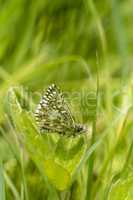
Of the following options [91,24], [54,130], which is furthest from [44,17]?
[54,130]

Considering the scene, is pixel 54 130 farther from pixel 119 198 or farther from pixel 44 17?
pixel 44 17

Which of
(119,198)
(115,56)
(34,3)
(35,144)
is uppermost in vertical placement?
(34,3)

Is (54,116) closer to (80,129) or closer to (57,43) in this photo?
(80,129)

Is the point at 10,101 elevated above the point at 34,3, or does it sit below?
below

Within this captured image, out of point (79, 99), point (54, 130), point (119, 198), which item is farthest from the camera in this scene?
point (79, 99)

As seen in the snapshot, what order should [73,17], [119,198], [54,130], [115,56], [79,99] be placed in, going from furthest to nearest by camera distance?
[115,56] < [73,17] < [79,99] < [54,130] < [119,198]

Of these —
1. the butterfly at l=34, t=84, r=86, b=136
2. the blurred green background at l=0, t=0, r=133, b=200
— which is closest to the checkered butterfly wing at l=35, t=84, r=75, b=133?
the butterfly at l=34, t=84, r=86, b=136

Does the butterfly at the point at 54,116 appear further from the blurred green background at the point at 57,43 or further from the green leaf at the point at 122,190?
the blurred green background at the point at 57,43
